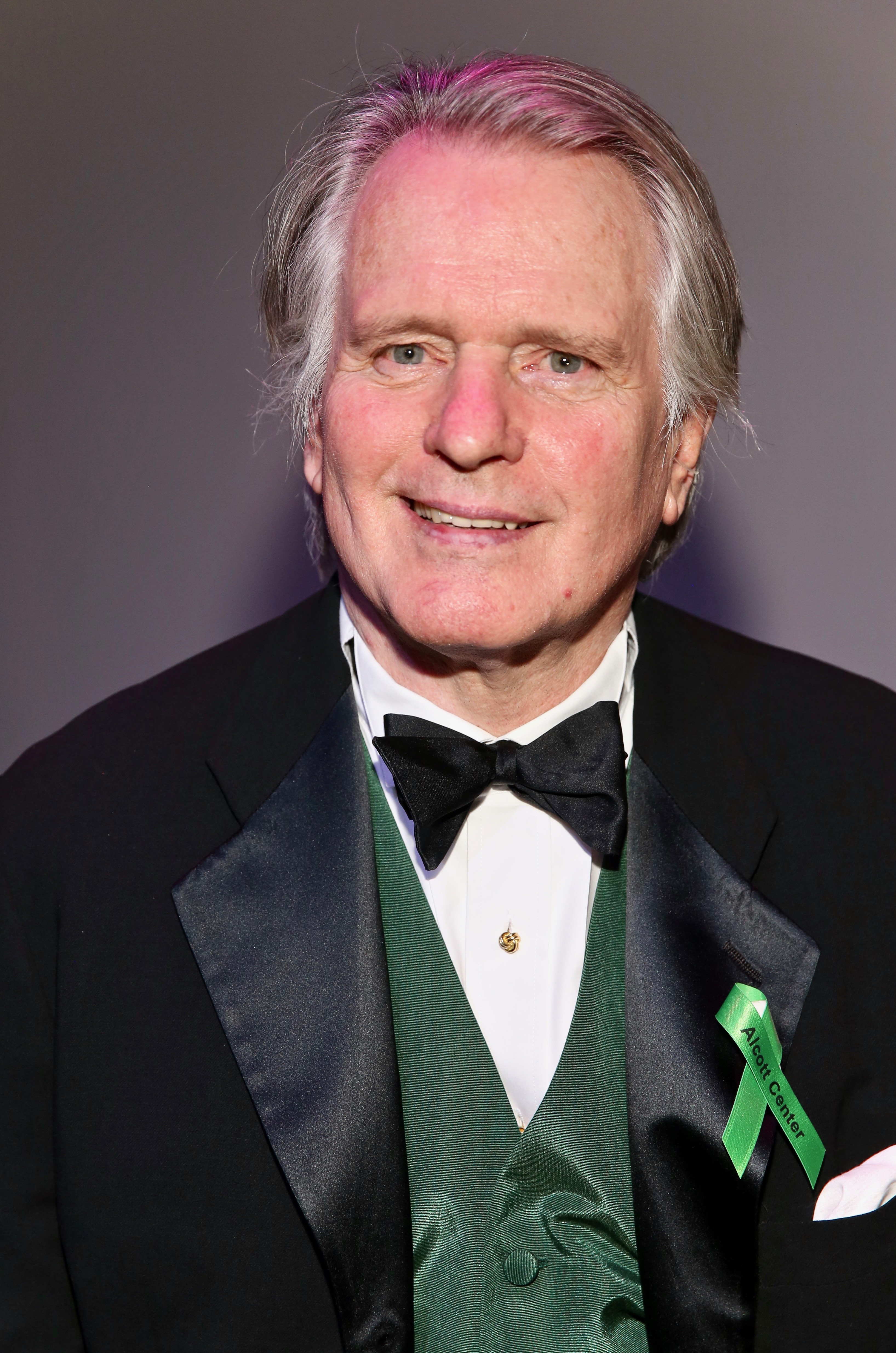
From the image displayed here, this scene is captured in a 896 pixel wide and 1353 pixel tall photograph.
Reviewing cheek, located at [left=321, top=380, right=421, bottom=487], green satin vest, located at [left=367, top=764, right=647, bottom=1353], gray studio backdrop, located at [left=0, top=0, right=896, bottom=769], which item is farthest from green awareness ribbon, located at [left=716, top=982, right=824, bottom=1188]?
gray studio backdrop, located at [left=0, top=0, right=896, bottom=769]

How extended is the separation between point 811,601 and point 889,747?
2.09 ft

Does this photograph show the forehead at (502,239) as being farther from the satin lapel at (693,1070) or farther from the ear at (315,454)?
the satin lapel at (693,1070)

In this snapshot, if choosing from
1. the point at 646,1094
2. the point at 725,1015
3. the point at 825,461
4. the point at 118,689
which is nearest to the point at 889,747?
the point at 725,1015

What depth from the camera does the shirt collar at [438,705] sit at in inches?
65.2

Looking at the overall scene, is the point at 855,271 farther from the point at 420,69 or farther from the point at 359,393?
the point at 359,393

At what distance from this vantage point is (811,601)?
7.69ft

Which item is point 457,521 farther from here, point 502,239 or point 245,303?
point 245,303

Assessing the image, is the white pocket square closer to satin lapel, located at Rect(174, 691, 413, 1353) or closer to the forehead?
satin lapel, located at Rect(174, 691, 413, 1353)

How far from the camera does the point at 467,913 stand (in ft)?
5.21

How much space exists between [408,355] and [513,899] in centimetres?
63

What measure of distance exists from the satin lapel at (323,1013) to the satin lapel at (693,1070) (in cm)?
26

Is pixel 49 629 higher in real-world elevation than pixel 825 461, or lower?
lower

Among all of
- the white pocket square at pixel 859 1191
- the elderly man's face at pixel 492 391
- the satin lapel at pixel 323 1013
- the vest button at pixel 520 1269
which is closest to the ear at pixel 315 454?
the elderly man's face at pixel 492 391

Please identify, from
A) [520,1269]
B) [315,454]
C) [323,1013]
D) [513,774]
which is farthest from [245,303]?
[520,1269]
